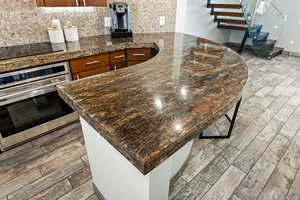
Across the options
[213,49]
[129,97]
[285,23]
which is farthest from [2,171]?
[285,23]

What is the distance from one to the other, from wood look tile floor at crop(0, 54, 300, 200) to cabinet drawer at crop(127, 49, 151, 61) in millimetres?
1138

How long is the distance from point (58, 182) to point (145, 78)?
1276 millimetres

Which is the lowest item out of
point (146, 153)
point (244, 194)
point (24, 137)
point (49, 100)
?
point (244, 194)

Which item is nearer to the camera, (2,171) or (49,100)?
(2,171)

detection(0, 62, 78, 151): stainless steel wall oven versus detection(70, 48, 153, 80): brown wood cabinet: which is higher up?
detection(70, 48, 153, 80): brown wood cabinet

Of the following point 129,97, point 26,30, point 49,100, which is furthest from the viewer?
point 26,30

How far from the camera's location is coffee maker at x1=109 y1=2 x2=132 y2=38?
2.33 meters

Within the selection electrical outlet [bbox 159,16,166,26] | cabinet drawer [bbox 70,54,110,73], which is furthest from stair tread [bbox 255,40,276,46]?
cabinet drawer [bbox 70,54,110,73]

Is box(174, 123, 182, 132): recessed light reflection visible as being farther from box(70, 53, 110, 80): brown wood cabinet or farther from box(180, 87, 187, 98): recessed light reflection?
box(70, 53, 110, 80): brown wood cabinet

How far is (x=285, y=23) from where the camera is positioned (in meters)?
5.36

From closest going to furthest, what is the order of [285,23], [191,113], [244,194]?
[191,113]
[244,194]
[285,23]

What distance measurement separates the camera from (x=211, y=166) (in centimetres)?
175

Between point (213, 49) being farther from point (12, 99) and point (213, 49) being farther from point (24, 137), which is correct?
point (24, 137)

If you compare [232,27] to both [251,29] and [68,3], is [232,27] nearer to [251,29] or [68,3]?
[251,29]
